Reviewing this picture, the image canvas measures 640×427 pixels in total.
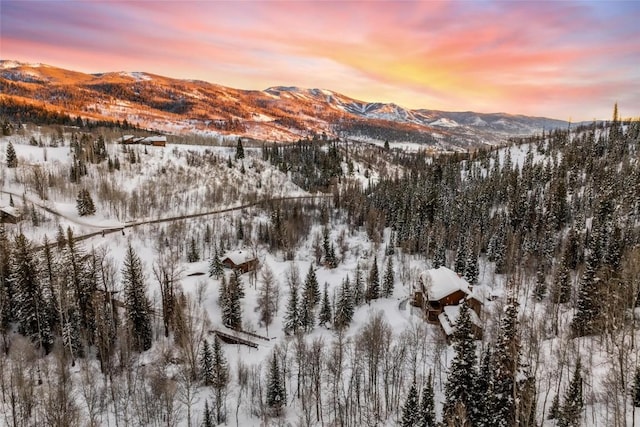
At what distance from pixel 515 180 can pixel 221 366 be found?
9684 centimetres

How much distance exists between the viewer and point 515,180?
101 metres

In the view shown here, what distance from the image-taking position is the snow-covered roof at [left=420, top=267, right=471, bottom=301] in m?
48.8

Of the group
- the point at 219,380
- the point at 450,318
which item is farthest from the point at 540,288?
the point at 219,380

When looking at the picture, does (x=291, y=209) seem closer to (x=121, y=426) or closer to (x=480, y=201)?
(x=480, y=201)

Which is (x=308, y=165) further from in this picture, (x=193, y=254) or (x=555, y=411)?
(x=555, y=411)

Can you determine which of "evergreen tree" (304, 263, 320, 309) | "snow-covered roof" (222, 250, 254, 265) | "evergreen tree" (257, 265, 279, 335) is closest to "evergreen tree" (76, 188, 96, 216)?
"snow-covered roof" (222, 250, 254, 265)

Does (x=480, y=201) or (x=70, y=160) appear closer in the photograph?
(x=480, y=201)

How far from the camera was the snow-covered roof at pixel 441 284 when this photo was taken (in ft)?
160

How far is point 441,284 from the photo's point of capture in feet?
164

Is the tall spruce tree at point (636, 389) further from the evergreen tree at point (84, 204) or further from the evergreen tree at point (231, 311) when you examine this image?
the evergreen tree at point (84, 204)

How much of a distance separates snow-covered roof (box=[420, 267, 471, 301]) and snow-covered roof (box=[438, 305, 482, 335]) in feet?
6.88

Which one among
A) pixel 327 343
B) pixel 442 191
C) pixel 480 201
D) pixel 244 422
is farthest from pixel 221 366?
pixel 442 191

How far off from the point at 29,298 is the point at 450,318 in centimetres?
Result: 5132

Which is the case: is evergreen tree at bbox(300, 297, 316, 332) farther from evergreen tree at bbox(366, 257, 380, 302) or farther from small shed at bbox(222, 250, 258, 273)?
small shed at bbox(222, 250, 258, 273)
